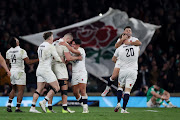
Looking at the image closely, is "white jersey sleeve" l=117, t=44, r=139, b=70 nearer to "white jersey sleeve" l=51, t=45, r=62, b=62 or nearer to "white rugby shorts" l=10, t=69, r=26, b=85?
"white jersey sleeve" l=51, t=45, r=62, b=62

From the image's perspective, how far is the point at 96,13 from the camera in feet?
77.1

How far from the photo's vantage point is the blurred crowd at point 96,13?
19.6 metres

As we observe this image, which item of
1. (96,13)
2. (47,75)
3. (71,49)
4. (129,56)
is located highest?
(96,13)

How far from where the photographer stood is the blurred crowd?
64.2 feet

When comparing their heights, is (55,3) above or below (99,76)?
above

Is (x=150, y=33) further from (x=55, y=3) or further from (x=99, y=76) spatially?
(x=55, y=3)

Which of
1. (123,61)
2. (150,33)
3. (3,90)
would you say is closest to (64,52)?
(123,61)

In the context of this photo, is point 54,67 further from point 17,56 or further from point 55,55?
Result: point 17,56

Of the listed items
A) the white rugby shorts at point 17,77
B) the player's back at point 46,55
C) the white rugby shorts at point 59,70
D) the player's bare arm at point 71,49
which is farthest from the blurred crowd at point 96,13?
the player's back at point 46,55

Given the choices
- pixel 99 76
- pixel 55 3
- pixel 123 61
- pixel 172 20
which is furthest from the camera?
pixel 55 3

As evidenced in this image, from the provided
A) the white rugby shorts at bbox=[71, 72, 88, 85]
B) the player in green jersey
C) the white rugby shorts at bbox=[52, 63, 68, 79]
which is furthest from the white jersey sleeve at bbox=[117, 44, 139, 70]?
the player in green jersey

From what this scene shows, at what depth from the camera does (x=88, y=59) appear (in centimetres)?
1969

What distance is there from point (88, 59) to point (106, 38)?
1.32m

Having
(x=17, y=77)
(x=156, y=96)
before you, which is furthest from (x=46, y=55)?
(x=156, y=96)
